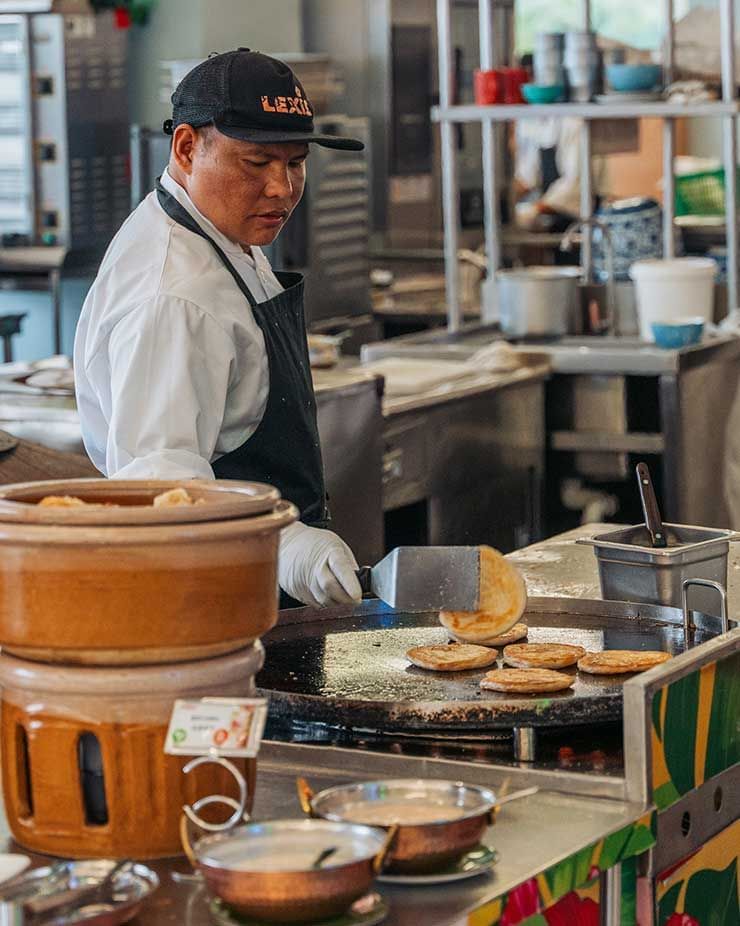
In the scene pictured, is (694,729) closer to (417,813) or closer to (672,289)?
(417,813)

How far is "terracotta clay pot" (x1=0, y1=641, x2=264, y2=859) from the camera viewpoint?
1700 millimetres

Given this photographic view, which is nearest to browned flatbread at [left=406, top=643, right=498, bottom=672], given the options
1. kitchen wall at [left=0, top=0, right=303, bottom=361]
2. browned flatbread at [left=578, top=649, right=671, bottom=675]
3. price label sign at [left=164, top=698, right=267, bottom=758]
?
browned flatbread at [left=578, top=649, right=671, bottom=675]

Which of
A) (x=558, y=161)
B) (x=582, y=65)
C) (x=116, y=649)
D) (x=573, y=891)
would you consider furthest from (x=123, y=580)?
(x=558, y=161)

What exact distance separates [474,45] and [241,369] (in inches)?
296

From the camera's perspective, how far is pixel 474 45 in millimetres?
9828

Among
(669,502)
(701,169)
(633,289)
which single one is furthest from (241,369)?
(701,169)

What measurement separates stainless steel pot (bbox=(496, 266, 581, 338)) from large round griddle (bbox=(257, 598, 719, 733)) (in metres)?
3.79

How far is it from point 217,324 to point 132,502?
2.52 feet

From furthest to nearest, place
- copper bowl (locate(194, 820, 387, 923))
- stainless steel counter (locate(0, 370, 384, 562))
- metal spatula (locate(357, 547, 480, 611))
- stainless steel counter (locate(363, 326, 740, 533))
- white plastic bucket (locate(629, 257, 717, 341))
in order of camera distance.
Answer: white plastic bucket (locate(629, 257, 717, 341)) < stainless steel counter (locate(363, 326, 740, 533)) < stainless steel counter (locate(0, 370, 384, 562)) < metal spatula (locate(357, 547, 480, 611)) < copper bowl (locate(194, 820, 387, 923))

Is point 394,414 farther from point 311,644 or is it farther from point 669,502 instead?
point 311,644

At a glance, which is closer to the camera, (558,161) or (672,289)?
(672,289)

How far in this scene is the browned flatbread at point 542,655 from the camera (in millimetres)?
2256

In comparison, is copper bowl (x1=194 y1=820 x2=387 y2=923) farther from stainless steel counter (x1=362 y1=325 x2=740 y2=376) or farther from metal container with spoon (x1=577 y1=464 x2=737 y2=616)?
stainless steel counter (x1=362 y1=325 x2=740 y2=376)

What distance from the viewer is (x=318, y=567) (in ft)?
7.97
